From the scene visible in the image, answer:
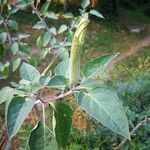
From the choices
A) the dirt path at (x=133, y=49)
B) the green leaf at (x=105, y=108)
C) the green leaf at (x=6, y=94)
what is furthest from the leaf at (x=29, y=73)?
the dirt path at (x=133, y=49)

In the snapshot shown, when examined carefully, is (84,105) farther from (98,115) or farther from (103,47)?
(103,47)

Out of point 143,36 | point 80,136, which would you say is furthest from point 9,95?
point 143,36

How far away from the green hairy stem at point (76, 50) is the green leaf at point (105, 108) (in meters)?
0.05

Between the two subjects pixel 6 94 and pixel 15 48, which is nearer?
pixel 6 94

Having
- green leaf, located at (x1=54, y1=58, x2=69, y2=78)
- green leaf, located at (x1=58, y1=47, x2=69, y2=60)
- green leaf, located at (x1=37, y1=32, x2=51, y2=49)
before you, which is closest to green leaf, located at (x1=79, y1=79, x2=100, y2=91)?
green leaf, located at (x1=54, y1=58, x2=69, y2=78)

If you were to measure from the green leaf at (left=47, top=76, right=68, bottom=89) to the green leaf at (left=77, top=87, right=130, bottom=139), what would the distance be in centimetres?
8

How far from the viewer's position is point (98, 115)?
43.4 inches

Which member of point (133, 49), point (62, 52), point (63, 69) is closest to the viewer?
point (63, 69)

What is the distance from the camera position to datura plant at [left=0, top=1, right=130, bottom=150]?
110 cm

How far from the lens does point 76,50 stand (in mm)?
1134

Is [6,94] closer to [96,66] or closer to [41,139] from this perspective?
[41,139]

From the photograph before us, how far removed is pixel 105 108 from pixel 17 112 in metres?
0.26

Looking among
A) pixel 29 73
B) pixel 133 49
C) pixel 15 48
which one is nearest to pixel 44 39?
pixel 15 48

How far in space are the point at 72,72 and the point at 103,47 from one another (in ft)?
28.8
